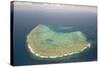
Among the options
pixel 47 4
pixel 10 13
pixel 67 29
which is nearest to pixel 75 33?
pixel 67 29

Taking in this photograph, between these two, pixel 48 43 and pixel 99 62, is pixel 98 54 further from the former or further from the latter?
pixel 48 43

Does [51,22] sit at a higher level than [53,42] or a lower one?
higher
